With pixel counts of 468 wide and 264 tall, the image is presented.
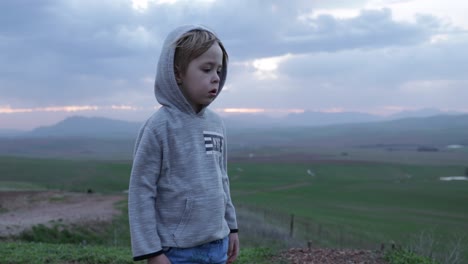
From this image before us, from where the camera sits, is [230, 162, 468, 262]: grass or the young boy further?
[230, 162, 468, 262]: grass

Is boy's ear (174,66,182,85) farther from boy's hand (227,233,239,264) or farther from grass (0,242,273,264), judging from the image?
grass (0,242,273,264)

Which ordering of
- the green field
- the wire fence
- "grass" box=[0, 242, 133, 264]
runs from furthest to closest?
the green field, the wire fence, "grass" box=[0, 242, 133, 264]

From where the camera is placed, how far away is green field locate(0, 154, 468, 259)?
21.7 m

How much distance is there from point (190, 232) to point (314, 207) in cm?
3185

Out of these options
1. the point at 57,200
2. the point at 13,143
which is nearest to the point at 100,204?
the point at 57,200

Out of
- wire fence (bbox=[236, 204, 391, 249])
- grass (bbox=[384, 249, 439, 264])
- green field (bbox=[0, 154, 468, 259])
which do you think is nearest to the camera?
grass (bbox=[384, 249, 439, 264])

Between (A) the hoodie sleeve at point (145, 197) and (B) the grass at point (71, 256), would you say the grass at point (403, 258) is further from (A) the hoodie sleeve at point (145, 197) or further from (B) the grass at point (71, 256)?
(A) the hoodie sleeve at point (145, 197)

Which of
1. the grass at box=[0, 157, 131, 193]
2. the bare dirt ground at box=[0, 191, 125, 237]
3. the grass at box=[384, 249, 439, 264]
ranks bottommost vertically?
the grass at box=[0, 157, 131, 193]

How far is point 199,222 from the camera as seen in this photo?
8.44 ft

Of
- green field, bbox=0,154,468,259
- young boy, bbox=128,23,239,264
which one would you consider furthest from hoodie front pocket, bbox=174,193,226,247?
green field, bbox=0,154,468,259

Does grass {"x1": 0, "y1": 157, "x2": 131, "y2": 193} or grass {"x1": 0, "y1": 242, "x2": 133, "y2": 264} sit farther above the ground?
grass {"x1": 0, "y1": 242, "x2": 133, "y2": 264}

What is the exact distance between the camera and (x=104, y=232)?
46.6ft

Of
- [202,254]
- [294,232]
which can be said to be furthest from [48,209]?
[202,254]

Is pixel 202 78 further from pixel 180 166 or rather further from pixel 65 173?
pixel 65 173
